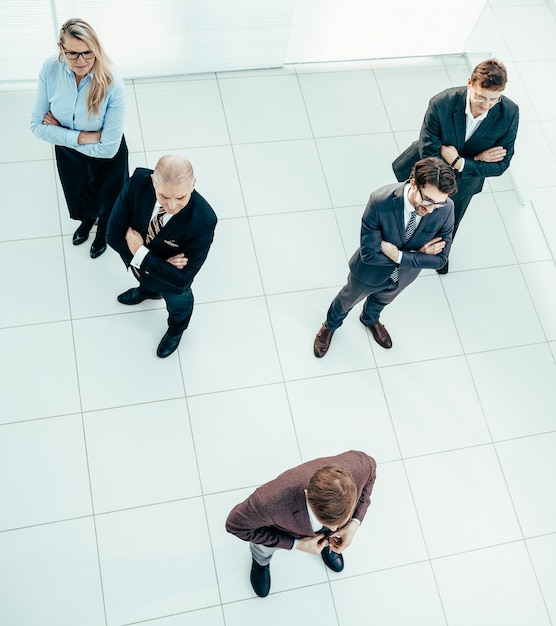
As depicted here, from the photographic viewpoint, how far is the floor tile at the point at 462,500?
A: 3.76 metres

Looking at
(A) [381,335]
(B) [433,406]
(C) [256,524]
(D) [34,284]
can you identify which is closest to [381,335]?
(A) [381,335]

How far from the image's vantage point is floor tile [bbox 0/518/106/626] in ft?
10.8

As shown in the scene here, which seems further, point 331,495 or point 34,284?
point 34,284

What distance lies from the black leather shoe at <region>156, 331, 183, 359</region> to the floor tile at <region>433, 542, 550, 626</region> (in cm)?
193

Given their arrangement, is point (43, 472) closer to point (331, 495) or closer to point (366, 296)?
point (331, 495)

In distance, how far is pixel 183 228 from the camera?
2.99 meters

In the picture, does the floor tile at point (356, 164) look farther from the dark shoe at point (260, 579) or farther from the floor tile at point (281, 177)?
the dark shoe at point (260, 579)

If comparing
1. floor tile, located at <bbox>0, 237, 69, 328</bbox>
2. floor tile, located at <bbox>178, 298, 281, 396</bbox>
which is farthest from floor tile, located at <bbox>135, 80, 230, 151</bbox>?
floor tile, located at <bbox>178, 298, 281, 396</bbox>

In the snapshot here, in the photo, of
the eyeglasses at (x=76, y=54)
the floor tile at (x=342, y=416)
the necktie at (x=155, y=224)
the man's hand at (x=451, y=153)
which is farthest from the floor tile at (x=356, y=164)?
the eyeglasses at (x=76, y=54)

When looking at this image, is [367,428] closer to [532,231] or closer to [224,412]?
[224,412]

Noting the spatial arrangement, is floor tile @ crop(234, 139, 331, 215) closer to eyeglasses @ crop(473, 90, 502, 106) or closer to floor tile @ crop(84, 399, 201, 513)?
eyeglasses @ crop(473, 90, 502, 106)

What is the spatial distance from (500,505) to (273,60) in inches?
138

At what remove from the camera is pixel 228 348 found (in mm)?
4043

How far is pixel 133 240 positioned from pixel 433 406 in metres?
2.12
